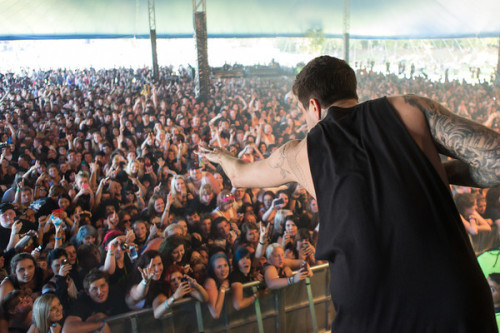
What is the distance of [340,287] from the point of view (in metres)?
1.02

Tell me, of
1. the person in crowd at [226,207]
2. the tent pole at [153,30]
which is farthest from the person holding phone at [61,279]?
the tent pole at [153,30]

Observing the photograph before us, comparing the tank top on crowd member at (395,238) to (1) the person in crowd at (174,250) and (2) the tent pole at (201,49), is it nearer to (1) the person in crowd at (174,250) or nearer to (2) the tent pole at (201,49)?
(1) the person in crowd at (174,250)

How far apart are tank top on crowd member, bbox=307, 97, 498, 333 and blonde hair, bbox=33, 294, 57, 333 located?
1838 mm

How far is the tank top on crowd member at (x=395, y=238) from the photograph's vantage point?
91cm

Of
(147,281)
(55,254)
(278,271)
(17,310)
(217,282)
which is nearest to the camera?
(17,310)

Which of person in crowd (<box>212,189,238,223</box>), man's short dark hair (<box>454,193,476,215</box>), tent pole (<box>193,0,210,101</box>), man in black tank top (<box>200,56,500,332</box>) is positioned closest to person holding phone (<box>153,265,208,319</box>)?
person in crowd (<box>212,189,238,223</box>)

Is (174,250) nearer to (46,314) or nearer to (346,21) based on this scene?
(46,314)

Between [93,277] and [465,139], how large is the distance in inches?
81.8

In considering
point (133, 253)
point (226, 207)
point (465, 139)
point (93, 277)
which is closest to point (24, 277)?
point (93, 277)

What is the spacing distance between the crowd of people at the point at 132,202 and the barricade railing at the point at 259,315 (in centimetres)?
5

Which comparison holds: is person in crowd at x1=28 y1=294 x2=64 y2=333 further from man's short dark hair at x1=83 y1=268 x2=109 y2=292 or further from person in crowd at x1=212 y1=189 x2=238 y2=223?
person in crowd at x1=212 y1=189 x2=238 y2=223

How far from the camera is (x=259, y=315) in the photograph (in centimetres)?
287

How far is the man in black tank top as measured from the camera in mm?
915

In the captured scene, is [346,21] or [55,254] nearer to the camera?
[55,254]
